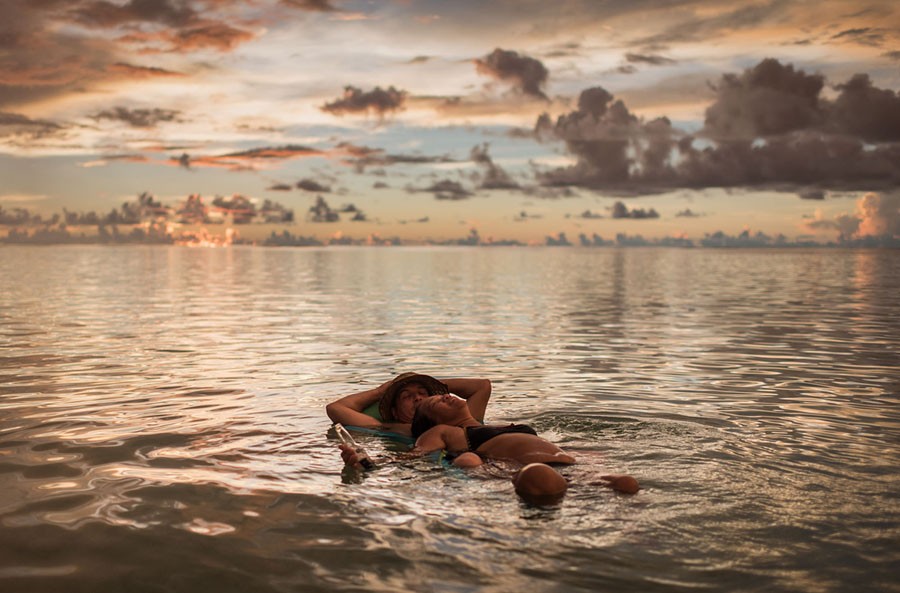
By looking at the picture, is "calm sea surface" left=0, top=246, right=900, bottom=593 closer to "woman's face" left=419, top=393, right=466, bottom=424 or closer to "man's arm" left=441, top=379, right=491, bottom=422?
"woman's face" left=419, top=393, right=466, bottom=424

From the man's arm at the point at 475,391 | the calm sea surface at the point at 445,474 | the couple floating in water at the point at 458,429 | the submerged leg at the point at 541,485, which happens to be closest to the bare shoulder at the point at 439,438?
the couple floating in water at the point at 458,429

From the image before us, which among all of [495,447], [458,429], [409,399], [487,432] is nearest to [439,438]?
[458,429]

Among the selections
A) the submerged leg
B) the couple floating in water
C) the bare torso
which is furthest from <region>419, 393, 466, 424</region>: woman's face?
the submerged leg

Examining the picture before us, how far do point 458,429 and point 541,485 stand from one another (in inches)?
95.0

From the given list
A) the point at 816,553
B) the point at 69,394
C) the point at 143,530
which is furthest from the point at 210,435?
the point at 816,553

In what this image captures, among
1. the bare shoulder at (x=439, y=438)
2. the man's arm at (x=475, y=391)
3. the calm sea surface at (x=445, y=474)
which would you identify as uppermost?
the man's arm at (x=475, y=391)

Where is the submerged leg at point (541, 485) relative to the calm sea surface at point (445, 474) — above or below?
above

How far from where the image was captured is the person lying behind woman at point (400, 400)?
11.7 m

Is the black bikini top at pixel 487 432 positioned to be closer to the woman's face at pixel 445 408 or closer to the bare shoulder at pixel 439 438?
the bare shoulder at pixel 439 438

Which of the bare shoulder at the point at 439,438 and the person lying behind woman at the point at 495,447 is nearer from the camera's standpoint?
the person lying behind woman at the point at 495,447

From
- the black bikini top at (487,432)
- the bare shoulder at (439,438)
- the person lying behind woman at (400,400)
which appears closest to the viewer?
the black bikini top at (487,432)

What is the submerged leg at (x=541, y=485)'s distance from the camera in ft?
26.1

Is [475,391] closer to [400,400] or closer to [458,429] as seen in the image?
[400,400]

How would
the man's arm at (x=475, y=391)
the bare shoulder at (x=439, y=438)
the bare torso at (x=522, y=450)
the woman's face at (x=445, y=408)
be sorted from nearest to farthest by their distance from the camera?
the bare torso at (x=522, y=450), the bare shoulder at (x=439, y=438), the woman's face at (x=445, y=408), the man's arm at (x=475, y=391)
